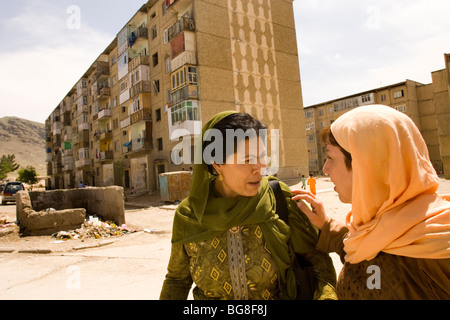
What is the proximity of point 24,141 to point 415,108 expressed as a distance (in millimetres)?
174992

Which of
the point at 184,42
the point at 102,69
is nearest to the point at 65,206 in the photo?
the point at 184,42

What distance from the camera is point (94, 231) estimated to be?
8750 mm

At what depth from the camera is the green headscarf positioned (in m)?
1.65

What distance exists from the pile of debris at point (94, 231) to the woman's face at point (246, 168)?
318 inches

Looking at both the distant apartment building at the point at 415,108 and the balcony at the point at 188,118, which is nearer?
A: the balcony at the point at 188,118

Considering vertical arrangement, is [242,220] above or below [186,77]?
below

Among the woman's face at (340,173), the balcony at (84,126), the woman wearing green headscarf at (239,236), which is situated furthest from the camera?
the balcony at (84,126)

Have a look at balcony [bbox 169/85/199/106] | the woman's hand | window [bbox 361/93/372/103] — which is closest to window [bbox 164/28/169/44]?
balcony [bbox 169/85/199/106]

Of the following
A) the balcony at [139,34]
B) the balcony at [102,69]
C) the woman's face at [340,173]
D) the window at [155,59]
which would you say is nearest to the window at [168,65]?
the window at [155,59]

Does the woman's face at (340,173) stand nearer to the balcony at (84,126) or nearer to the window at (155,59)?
the window at (155,59)

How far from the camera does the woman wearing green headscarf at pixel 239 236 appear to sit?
1.64 metres

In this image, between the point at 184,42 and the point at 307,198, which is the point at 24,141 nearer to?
the point at 184,42

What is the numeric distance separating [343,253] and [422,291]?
1.67 ft

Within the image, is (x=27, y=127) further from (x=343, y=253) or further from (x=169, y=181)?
(x=343, y=253)
